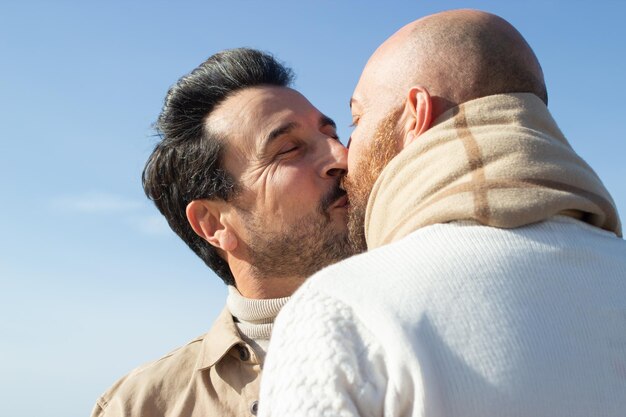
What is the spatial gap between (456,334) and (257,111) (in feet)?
10.9

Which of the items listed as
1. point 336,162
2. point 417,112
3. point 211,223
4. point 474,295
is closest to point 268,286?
point 211,223

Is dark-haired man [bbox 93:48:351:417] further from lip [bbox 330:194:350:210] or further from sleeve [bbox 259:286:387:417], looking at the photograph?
sleeve [bbox 259:286:387:417]

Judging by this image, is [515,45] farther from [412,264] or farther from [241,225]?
[241,225]

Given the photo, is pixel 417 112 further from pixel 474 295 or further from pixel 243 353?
pixel 243 353

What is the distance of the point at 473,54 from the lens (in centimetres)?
205

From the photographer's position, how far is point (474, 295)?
1468mm

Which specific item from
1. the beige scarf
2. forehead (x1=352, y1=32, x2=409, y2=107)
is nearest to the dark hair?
forehead (x1=352, y1=32, x2=409, y2=107)

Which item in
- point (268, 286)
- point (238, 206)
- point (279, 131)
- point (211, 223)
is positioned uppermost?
point (279, 131)

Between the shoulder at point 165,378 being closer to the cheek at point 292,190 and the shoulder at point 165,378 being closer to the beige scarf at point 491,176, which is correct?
the cheek at point 292,190

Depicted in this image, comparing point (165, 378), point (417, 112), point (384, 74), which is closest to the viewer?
point (417, 112)

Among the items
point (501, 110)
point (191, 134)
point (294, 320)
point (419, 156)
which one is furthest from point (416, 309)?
point (191, 134)

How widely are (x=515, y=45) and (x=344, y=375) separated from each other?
45.4 inches

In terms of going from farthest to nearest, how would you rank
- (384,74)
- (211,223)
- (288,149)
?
(211,223) → (288,149) → (384,74)

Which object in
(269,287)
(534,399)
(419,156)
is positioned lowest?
(269,287)
